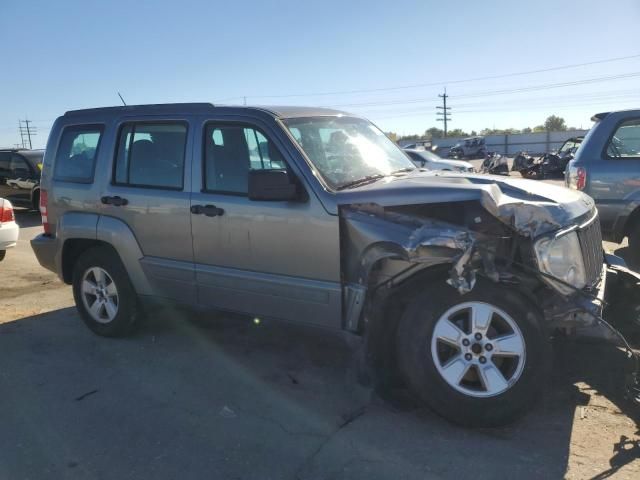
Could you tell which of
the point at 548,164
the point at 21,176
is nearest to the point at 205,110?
the point at 21,176

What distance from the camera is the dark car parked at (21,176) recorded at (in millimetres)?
13781

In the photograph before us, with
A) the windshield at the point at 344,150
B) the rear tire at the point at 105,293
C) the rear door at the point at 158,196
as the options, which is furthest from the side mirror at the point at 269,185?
the rear tire at the point at 105,293

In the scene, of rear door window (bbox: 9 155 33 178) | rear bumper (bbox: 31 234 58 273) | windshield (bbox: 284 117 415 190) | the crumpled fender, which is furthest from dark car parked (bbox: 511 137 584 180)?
rear bumper (bbox: 31 234 58 273)

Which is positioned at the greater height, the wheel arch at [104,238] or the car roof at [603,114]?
the car roof at [603,114]

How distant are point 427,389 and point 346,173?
1.62 m

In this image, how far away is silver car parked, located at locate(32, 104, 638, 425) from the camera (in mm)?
3121

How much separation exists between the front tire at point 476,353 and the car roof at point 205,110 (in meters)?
1.82

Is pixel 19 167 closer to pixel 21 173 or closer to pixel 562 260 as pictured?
pixel 21 173

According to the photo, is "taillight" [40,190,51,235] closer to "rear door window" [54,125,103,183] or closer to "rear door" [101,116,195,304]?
"rear door window" [54,125,103,183]

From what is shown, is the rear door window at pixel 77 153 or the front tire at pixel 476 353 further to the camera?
the rear door window at pixel 77 153

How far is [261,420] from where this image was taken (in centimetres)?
342

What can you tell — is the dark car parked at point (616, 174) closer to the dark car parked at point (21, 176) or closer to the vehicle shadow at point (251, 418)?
the vehicle shadow at point (251, 418)

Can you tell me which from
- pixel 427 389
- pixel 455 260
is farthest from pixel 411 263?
pixel 427 389

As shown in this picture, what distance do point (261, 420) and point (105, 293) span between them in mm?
2263
